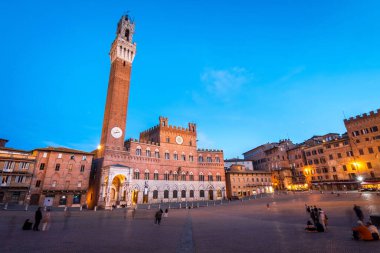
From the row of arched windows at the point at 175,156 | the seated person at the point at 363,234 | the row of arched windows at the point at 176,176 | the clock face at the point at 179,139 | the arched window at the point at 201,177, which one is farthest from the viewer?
the arched window at the point at 201,177

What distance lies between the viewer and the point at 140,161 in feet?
147

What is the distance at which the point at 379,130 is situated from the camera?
48.1 metres

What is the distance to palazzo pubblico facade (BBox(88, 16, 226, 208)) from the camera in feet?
130

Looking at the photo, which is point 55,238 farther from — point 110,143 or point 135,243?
point 110,143

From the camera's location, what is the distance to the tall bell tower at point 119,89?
42406 millimetres

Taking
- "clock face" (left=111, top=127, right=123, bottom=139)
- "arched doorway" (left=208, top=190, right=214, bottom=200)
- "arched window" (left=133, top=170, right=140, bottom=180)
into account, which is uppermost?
"clock face" (left=111, top=127, right=123, bottom=139)

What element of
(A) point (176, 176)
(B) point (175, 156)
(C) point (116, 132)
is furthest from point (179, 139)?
(C) point (116, 132)

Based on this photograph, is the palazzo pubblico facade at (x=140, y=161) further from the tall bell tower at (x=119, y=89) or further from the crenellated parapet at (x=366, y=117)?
the crenellated parapet at (x=366, y=117)

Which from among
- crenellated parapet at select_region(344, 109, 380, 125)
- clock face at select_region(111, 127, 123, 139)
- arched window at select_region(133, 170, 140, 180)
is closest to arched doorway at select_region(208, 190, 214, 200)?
arched window at select_region(133, 170, 140, 180)

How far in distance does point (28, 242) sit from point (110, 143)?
106ft

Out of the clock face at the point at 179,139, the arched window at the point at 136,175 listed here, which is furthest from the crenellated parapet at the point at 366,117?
the arched window at the point at 136,175

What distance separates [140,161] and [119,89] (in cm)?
1694

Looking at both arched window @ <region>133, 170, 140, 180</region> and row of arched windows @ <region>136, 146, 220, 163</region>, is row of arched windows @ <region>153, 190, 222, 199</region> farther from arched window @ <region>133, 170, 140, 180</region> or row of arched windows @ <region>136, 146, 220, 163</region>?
row of arched windows @ <region>136, 146, 220, 163</region>

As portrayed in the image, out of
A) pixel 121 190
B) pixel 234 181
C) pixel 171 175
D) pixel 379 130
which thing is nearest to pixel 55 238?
pixel 121 190
